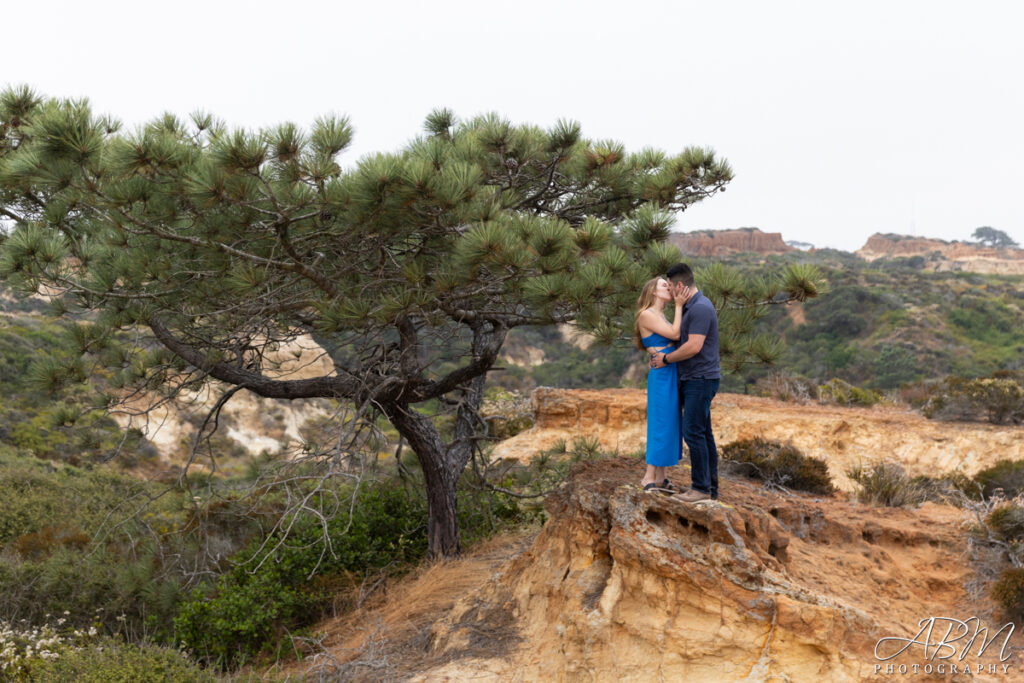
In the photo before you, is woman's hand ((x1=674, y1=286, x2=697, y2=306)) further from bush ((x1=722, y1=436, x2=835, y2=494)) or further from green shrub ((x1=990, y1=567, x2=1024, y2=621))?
bush ((x1=722, y1=436, x2=835, y2=494))

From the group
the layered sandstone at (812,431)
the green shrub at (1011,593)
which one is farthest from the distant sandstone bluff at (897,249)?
the green shrub at (1011,593)

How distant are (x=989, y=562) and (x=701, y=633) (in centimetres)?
326

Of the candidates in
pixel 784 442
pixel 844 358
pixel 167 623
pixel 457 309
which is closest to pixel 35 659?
pixel 167 623

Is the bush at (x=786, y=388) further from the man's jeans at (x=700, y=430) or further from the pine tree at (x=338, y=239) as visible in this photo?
the man's jeans at (x=700, y=430)

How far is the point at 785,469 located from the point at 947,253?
246 ft

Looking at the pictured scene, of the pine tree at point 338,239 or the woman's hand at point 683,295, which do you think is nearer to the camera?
the woman's hand at point 683,295

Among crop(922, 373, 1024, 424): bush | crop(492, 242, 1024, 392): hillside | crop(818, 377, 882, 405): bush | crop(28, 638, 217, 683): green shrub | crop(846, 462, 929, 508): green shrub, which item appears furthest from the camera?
crop(492, 242, 1024, 392): hillside

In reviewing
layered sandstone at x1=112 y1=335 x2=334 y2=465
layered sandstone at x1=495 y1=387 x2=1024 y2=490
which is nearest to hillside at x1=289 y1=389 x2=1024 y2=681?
layered sandstone at x1=495 y1=387 x2=1024 y2=490

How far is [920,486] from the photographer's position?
9.64 m

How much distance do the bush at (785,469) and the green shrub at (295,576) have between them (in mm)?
4474

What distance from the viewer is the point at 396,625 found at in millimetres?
5918

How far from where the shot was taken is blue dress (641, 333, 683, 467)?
4402 mm

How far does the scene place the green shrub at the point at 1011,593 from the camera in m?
4.92

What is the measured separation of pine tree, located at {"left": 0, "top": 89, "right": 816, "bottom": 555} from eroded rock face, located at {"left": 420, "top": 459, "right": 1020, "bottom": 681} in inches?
58.9
